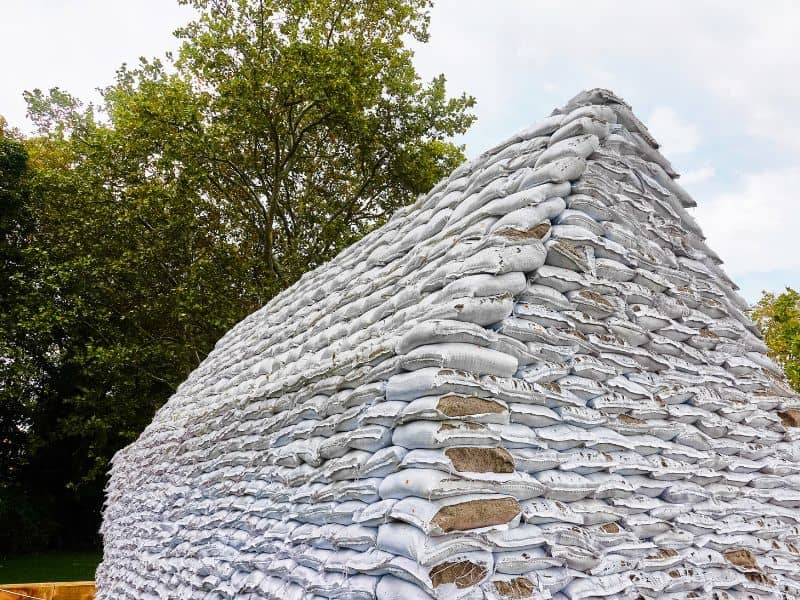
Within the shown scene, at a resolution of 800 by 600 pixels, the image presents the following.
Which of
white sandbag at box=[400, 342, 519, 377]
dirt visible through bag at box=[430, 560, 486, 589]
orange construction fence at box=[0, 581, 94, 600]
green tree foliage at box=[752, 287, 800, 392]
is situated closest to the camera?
dirt visible through bag at box=[430, 560, 486, 589]

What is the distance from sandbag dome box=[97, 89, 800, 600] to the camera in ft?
5.88

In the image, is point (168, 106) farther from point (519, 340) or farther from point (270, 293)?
point (519, 340)

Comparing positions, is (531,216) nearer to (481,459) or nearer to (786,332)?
(481,459)

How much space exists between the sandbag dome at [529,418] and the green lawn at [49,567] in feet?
36.4

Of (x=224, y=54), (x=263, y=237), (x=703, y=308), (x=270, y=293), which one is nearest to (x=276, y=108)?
(x=224, y=54)

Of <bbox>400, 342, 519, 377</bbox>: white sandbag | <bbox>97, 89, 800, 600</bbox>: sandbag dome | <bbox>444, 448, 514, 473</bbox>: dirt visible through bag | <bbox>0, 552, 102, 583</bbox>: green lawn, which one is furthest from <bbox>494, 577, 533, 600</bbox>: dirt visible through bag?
<bbox>0, 552, 102, 583</bbox>: green lawn

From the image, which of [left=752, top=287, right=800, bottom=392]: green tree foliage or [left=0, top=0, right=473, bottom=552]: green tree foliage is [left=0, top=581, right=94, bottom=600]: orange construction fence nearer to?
[left=0, top=0, right=473, bottom=552]: green tree foliage

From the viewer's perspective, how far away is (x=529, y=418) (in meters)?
1.98

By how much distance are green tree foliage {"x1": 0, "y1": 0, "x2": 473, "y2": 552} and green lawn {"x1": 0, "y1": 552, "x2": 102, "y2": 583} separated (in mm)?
771

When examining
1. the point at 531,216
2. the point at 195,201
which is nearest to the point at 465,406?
the point at 531,216

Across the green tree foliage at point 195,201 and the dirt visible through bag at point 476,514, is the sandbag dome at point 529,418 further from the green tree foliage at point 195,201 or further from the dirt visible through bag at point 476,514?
the green tree foliage at point 195,201

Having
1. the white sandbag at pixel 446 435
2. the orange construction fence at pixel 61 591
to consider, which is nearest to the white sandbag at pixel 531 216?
the white sandbag at pixel 446 435

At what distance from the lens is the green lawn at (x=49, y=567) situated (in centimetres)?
1178

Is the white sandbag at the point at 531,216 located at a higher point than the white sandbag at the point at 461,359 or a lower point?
→ higher
